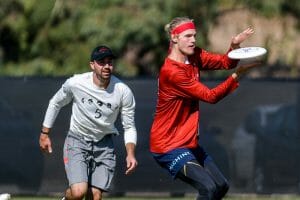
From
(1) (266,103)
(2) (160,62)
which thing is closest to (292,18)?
(2) (160,62)

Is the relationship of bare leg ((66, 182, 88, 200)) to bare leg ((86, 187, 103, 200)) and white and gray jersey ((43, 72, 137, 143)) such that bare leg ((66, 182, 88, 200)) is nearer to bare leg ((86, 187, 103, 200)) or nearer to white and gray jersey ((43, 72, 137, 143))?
bare leg ((86, 187, 103, 200))

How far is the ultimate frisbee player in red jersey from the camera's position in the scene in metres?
9.15

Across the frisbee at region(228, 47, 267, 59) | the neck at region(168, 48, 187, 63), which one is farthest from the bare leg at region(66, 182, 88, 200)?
the frisbee at region(228, 47, 267, 59)

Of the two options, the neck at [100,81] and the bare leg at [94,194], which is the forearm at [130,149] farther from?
the neck at [100,81]

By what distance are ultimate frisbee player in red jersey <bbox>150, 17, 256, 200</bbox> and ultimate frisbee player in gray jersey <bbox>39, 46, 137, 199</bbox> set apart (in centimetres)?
57

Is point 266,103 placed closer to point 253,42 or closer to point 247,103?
point 247,103

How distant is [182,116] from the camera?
9.32 meters

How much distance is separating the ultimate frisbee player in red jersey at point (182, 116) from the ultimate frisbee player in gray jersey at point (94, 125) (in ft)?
1.88

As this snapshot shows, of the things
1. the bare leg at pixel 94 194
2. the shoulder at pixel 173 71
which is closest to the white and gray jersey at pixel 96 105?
the bare leg at pixel 94 194

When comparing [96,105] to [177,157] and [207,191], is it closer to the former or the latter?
[177,157]

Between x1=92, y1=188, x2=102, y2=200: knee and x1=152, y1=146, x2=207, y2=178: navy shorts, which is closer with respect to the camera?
x1=152, y1=146, x2=207, y2=178: navy shorts

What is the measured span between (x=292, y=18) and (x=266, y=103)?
672cm

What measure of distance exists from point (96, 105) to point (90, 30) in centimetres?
1062

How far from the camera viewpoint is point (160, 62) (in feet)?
71.5
